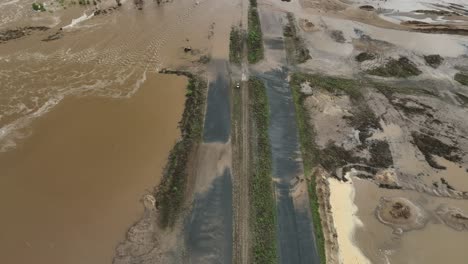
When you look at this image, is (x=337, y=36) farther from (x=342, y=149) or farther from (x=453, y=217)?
(x=453, y=217)

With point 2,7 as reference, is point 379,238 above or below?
below

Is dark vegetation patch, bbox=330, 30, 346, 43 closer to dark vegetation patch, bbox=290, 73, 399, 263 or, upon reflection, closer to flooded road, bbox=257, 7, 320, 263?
flooded road, bbox=257, 7, 320, 263

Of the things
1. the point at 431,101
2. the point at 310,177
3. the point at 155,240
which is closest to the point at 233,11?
the point at 431,101

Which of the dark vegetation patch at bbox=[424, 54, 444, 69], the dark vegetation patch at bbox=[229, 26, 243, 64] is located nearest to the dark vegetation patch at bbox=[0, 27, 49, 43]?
the dark vegetation patch at bbox=[229, 26, 243, 64]

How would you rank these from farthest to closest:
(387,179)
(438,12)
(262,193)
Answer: (438,12) → (387,179) → (262,193)

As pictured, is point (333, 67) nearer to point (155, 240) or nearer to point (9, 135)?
point (155, 240)

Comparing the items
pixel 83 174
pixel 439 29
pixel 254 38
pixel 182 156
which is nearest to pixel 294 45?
pixel 254 38
